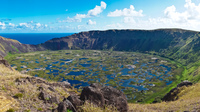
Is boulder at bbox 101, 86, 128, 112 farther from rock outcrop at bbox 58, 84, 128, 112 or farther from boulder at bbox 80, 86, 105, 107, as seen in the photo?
boulder at bbox 80, 86, 105, 107

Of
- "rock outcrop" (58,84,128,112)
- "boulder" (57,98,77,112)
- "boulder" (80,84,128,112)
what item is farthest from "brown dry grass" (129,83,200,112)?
"boulder" (57,98,77,112)

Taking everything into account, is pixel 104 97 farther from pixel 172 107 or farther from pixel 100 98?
pixel 172 107

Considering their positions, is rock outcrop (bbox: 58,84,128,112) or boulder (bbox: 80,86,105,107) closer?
rock outcrop (bbox: 58,84,128,112)

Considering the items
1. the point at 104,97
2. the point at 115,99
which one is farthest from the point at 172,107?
the point at 104,97

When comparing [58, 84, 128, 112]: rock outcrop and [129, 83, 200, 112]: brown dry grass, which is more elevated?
[58, 84, 128, 112]: rock outcrop

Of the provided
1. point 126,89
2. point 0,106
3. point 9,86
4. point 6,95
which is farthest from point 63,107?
point 126,89

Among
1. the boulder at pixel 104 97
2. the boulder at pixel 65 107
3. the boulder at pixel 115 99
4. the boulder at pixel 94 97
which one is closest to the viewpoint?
the boulder at pixel 65 107

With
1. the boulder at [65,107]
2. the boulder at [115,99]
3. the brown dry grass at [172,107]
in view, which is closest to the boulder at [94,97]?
the boulder at [115,99]

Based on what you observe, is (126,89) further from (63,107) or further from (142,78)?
(63,107)

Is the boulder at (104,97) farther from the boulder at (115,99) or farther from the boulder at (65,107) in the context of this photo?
the boulder at (65,107)

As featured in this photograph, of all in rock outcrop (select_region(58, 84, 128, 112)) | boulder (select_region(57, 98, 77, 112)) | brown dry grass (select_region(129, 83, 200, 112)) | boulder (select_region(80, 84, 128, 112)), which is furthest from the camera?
brown dry grass (select_region(129, 83, 200, 112))

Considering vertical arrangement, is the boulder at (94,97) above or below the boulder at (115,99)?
above
